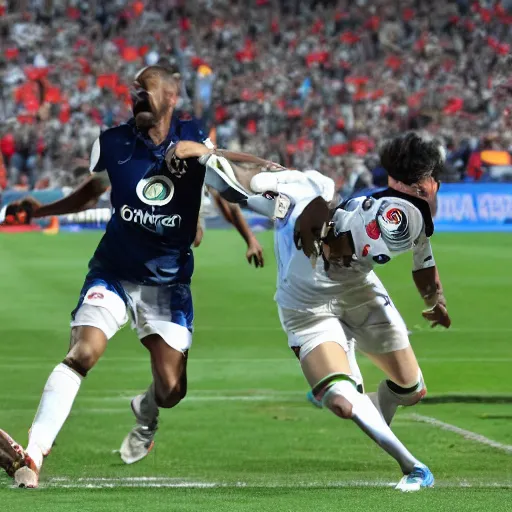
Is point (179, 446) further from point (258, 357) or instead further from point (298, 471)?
point (258, 357)

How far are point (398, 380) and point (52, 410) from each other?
6.31ft

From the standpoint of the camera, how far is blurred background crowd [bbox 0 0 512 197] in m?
33.6

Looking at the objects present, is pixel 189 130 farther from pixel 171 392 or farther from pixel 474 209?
pixel 474 209

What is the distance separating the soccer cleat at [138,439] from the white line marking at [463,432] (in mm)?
2288

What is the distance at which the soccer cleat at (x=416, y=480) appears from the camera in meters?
6.57

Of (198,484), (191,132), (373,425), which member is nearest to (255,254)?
(191,132)

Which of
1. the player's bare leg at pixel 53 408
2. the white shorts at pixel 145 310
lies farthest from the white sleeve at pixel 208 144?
the player's bare leg at pixel 53 408

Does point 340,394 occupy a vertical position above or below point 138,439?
above

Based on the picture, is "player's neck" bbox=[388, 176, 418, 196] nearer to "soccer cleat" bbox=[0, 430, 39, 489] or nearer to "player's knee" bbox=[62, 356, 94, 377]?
"player's knee" bbox=[62, 356, 94, 377]

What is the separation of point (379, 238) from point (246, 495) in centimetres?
142

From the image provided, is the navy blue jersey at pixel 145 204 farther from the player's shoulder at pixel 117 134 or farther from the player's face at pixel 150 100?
the player's face at pixel 150 100

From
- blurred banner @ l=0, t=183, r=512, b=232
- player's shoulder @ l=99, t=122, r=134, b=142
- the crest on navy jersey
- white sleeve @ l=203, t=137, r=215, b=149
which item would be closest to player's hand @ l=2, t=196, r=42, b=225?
player's shoulder @ l=99, t=122, r=134, b=142

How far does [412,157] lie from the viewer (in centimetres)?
692


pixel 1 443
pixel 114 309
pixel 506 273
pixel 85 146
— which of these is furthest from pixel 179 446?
pixel 85 146
